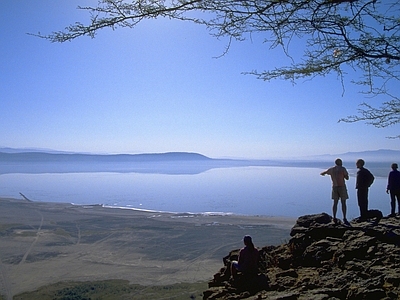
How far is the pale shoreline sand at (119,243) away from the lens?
18.1 meters

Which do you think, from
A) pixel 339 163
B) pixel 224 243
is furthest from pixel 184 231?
pixel 339 163

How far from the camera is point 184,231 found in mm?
26422

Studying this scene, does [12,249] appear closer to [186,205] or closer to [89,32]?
[186,205]

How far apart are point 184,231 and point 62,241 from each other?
26.9ft

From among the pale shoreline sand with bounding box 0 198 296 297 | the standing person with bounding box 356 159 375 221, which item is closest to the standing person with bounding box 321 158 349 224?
the standing person with bounding box 356 159 375 221

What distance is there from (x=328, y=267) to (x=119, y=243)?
68.1ft

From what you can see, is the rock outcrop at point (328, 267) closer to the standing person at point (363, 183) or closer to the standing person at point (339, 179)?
the standing person at point (363, 183)

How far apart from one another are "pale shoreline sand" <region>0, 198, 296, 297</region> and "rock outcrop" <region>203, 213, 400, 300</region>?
36.6 ft

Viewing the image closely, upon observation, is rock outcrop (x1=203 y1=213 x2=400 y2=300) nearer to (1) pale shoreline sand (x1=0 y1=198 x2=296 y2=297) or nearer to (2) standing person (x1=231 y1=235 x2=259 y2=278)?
(2) standing person (x1=231 y1=235 x2=259 y2=278)

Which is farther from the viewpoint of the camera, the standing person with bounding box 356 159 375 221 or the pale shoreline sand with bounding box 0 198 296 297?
the pale shoreline sand with bounding box 0 198 296 297

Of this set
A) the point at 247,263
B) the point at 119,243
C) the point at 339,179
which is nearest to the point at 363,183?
the point at 339,179

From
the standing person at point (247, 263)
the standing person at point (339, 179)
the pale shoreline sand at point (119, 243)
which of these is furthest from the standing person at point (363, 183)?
the pale shoreline sand at point (119, 243)

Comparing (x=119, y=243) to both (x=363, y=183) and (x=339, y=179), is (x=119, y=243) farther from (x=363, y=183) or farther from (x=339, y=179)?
(x=363, y=183)

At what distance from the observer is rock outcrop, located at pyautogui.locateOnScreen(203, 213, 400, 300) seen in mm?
4238
